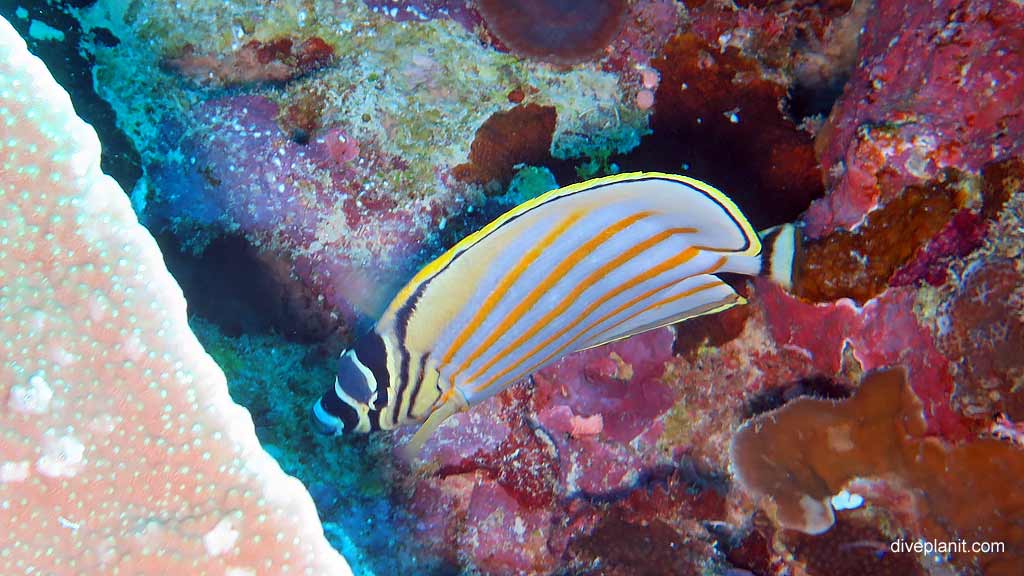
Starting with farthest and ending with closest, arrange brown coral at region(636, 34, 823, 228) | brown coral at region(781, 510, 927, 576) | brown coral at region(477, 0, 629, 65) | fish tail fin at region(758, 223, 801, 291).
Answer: brown coral at region(477, 0, 629, 65) < brown coral at region(636, 34, 823, 228) < brown coral at region(781, 510, 927, 576) < fish tail fin at region(758, 223, 801, 291)

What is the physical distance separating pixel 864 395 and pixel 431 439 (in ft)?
6.72

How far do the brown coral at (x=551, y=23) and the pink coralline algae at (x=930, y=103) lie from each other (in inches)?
52.1

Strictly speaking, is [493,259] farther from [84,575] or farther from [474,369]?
[84,575]

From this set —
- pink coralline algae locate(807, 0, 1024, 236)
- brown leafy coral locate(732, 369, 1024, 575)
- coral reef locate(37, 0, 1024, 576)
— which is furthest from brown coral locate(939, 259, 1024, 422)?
pink coralline algae locate(807, 0, 1024, 236)

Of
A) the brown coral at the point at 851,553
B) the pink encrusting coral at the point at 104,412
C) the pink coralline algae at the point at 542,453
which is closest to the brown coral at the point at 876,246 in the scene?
the pink coralline algae at the point at 542,453

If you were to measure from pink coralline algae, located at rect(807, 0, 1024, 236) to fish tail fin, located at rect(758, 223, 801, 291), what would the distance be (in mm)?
415

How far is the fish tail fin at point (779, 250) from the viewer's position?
239 centimetres

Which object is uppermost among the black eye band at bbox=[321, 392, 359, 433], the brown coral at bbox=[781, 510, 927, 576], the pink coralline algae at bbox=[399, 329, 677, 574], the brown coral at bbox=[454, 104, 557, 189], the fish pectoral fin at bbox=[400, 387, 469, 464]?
the brown coral at bbox=[454, 104, 557, 189]

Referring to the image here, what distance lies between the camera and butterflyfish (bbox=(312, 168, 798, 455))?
208 cm

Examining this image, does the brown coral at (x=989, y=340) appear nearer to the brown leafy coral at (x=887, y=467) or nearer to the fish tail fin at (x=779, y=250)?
the brown leafy coral at (x=887, y=467)

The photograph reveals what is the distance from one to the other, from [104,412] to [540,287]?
139 centimetres

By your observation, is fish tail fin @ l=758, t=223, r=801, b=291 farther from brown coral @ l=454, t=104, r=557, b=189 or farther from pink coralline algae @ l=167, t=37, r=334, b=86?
pink coralline algae @ l=167, t=37, r=334, b=86

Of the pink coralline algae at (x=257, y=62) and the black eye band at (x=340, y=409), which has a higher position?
the pink coralline algae at (x=257, y=62)

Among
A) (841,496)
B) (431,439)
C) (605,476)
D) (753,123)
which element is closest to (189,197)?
(431,439)
